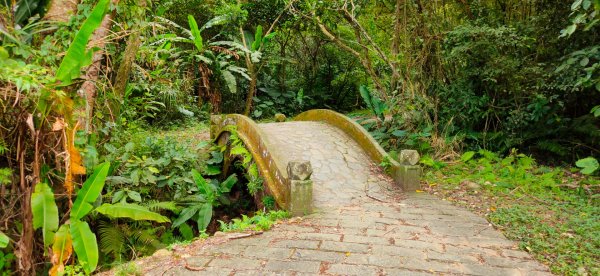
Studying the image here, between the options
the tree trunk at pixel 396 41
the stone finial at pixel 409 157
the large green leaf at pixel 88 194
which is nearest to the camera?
the large green leaf at pixel 88 194

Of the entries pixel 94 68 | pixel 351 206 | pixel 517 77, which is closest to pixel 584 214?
pixel 351 206

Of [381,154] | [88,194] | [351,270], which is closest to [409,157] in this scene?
[381,154]

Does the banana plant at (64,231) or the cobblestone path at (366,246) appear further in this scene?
the banana plant at (64,231)

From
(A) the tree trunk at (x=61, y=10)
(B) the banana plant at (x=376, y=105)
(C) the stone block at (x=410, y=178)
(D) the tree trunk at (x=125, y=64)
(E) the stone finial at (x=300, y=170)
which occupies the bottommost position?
(C) the stone block at (x=410, y=178)

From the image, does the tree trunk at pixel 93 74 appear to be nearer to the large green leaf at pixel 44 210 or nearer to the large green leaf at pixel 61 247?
the large green leaf at pixel 44 210

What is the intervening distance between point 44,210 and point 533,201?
588 cm

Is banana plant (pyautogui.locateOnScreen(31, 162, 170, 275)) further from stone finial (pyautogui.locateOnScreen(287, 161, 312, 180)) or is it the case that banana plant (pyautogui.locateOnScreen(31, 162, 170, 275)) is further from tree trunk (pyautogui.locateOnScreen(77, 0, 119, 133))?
stone finial (pyautogui.locateOnScreen(287, 161, 312, 180))

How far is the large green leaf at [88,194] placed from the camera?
4.16 meters

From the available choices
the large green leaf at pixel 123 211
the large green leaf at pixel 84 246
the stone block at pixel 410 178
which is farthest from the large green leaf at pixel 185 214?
the stone block at pixel 410 178

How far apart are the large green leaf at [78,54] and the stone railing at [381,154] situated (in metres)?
4.55

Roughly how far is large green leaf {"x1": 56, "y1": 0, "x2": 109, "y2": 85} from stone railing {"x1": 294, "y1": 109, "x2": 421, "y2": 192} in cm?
455

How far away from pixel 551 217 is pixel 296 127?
5.28m

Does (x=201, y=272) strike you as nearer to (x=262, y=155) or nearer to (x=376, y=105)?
(x=262, y=155)

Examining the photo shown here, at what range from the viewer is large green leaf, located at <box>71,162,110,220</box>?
13.7ft
